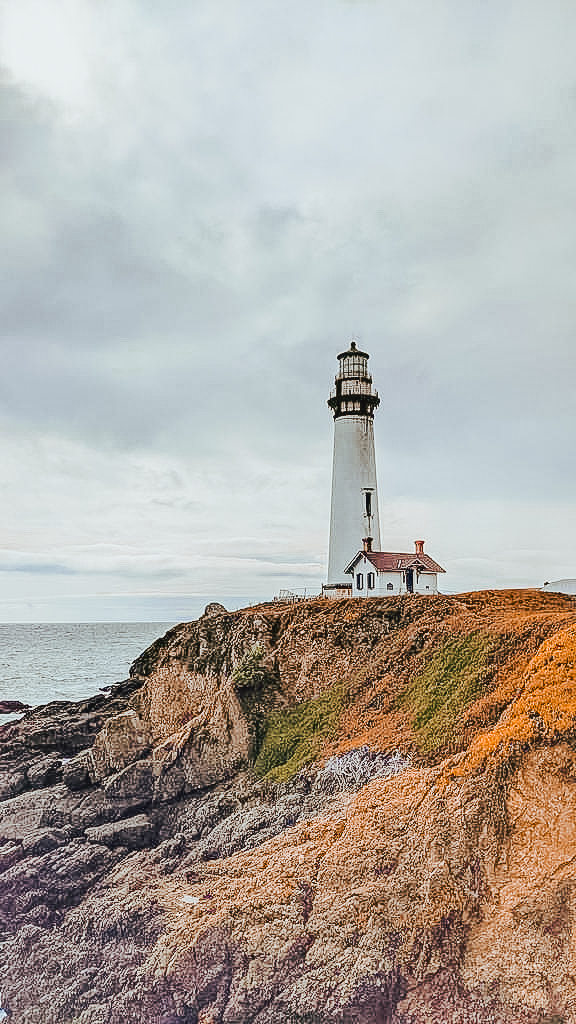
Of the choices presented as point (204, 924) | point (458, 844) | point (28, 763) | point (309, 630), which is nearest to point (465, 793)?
point (458, 844)

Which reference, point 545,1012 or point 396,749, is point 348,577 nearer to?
point 396,749

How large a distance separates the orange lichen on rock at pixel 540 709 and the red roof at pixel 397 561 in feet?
56.9

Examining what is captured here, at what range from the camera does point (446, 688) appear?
51.8 feet

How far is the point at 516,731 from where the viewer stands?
12.1m

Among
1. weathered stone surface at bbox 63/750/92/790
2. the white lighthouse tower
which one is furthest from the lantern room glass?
weathered stone surface at bbox 63/750/92/790

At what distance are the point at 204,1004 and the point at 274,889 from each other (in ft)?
6.93

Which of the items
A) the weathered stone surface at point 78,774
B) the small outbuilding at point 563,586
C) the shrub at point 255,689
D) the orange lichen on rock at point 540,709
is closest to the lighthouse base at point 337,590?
the small outbuilding at point 563,586

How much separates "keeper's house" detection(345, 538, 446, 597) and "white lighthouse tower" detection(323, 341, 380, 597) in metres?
1.86

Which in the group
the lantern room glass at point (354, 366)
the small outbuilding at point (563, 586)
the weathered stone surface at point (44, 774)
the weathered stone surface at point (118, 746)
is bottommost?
the weathered stone surface at point (44, 774)

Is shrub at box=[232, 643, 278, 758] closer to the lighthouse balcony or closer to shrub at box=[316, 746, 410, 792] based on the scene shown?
shrub at box=[316, 746, 410, 792]

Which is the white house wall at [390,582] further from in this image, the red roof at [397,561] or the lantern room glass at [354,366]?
the lantern room glass at [354,366]

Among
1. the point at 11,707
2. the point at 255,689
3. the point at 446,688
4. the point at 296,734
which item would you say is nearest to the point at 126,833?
the point at 296,734

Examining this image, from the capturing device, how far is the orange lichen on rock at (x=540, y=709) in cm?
1176

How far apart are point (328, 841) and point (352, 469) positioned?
2324cm
